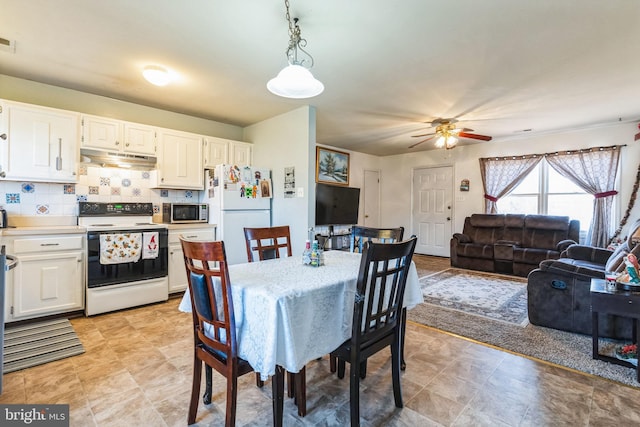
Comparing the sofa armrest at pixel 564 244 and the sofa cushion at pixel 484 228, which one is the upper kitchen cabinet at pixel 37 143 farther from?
the sofa armrest at pixel 564 244

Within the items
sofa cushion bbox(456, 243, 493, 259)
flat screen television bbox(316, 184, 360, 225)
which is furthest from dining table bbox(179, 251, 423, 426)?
sofa cushion bbox(456, 243, 493, 259)

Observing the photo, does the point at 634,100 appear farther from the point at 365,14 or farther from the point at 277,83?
the point at 277,83

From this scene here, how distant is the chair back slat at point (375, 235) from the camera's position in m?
2.38

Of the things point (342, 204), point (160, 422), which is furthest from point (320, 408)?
point (342, 204)

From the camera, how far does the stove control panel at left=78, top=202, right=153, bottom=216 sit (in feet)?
10.7

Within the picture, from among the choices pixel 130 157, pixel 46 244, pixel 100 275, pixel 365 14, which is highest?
pixel 365 14

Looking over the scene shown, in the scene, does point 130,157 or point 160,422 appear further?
point 130,157

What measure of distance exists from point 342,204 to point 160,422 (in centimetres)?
485

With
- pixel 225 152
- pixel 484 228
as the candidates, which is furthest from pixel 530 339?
pixel 225 152

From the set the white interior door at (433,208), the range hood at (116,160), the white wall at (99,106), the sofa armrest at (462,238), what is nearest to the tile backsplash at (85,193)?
the range hood at (116,160)

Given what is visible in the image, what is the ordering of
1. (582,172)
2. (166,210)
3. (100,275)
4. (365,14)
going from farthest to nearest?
(582,172) → (166,210) → (100,275) → (365,14)

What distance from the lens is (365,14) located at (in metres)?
2.01

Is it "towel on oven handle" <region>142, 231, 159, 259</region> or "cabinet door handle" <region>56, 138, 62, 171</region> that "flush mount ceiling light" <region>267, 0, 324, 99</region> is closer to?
"towel on oven handle" <region>142, 231, 159, 259</region>

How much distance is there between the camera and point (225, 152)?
14.0 feet
